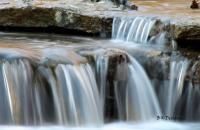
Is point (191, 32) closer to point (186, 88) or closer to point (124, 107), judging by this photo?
point (186, 88)

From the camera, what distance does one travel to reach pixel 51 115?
26.5ft

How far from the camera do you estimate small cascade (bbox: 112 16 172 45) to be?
30.5 feet

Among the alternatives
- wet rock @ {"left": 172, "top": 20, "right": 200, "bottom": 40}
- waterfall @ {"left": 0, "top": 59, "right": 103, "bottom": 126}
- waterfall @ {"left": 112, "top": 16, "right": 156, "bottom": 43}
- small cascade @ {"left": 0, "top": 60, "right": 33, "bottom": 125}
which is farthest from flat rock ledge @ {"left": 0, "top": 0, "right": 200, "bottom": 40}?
small cascade @ {"left": 0, "top": 60, "right": 33, "bottom": 125}

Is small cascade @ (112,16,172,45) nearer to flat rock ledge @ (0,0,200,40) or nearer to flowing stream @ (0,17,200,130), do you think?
flat rock ledge @ (0,0,200,40)

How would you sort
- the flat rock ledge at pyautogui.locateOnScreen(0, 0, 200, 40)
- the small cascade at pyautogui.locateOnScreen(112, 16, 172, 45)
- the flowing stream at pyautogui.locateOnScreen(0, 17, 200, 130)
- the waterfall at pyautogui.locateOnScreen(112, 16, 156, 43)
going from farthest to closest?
the flat rock ledge at pyautogui.locateOnScreen(0, 0, 200, 40) → the waterfall at pyautogui.locateOnScreen(112, 16, 156, 43) → the small cascade at pyautogui.locateOnScreen(112, 16, 172, 45) → the flowing stream at pyautogui.locateOnScreen(0, 17, 200, 130)

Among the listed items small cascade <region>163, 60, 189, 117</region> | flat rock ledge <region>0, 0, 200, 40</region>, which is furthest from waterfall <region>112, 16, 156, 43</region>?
small cascade <region>163, 60, 189, 117</region>

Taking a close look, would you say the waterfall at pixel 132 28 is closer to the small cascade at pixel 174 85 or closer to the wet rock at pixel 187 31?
the wet rock at pixel 187 31

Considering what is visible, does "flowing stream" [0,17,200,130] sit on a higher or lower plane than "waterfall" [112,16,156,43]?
lower

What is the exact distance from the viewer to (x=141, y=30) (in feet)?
31.6

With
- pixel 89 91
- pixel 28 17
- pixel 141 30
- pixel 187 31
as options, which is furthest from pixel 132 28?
pixel 89 91

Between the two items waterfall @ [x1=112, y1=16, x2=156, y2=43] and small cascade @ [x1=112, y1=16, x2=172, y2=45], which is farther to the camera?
waterfall @ [x1=112, y1=16, x2=156, y2=43]

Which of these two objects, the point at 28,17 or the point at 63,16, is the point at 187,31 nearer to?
the point at 63,16

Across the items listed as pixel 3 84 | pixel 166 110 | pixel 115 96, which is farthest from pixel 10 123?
pixel 166 110

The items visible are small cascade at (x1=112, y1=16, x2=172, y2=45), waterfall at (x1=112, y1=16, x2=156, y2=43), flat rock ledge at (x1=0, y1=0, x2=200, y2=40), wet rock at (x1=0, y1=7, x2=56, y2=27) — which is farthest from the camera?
wet rock at (x1=0, y1=7, x2=56, y2=27)
